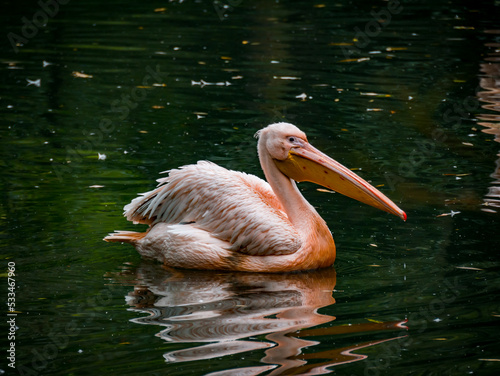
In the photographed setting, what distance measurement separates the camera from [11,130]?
351 inches

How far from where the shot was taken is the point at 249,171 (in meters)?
7.60

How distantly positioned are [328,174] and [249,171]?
190 centimetres

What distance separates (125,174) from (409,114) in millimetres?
3815

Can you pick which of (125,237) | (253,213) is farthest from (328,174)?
(125,237)

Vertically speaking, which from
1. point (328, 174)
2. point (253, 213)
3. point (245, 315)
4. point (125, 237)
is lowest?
point (245, 315)

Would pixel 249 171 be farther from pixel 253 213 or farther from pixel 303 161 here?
pixel 253 213

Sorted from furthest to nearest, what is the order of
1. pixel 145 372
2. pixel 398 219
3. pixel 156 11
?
pixel 156 11, pixel 398 219, pixel 145 372

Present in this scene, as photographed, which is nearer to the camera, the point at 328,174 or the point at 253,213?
the point at 253,213

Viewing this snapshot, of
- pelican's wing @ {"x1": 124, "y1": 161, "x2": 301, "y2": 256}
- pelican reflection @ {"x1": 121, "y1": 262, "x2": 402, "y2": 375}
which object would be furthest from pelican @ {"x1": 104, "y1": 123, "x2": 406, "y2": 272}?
pelican reflection @ {"x1": 121, "y1": 262, "x2": 402, "y2": 375}

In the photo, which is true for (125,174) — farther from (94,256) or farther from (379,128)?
(379,128)

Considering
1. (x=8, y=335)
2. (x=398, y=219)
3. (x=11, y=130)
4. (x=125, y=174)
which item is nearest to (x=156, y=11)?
(x=11, y=130)

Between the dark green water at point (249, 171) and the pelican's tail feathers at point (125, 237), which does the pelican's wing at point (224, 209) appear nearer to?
the pelican's tail feathers at point (125, 237)

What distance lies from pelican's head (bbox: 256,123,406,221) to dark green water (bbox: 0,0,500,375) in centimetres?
51

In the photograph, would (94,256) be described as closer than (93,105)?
Yes
